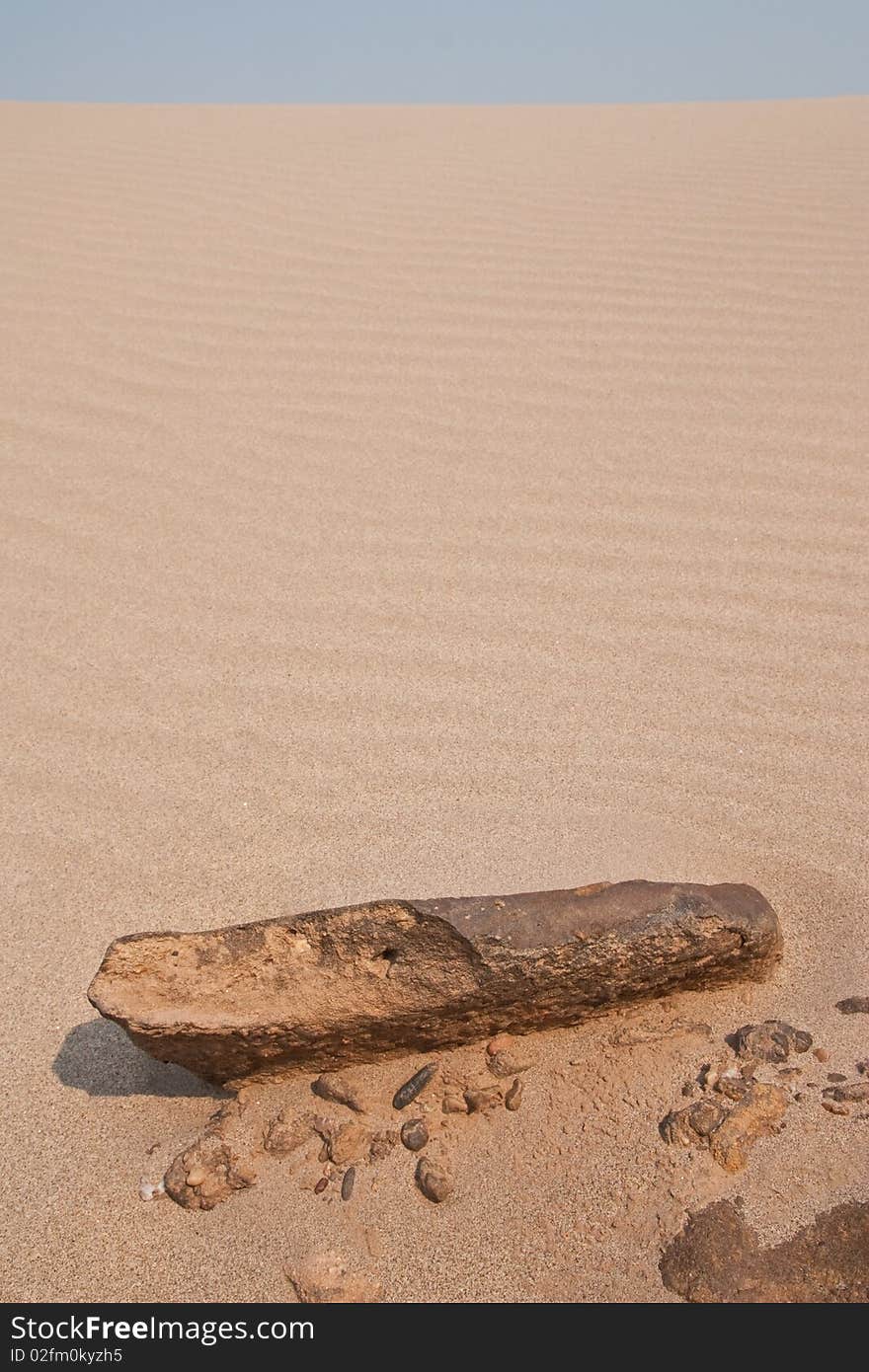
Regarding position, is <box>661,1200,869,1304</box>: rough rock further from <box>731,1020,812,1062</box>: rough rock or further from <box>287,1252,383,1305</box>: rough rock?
<box>287,1252,383,1305</box>: rough rock

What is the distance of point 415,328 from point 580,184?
96.9 inches

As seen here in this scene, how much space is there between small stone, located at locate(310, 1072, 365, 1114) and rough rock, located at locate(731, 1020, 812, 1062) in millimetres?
621

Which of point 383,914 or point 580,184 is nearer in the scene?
point 383,914

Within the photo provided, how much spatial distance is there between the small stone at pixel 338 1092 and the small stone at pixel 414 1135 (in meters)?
0.08

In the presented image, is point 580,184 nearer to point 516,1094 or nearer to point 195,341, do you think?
point 195,341

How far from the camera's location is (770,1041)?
5.96ft

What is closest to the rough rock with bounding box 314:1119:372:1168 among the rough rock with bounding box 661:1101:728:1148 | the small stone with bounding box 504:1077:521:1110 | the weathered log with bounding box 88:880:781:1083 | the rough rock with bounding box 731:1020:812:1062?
the weathered log with bounding box 88:880:781:1083

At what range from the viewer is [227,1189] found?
5.44 ft

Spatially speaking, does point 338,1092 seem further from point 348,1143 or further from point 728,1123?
point 728,1123

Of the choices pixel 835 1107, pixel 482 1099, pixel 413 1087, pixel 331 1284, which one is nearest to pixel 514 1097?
pixel 482 1099

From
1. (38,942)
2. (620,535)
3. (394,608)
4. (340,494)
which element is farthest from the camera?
(340,494)

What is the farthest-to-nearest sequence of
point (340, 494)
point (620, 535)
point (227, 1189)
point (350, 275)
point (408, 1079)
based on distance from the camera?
point (350, 275)
point (340, 494)
point (620, 535)
point (408, 1079)
point (227, 1189)

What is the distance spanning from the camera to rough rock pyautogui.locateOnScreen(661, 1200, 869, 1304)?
1474mm

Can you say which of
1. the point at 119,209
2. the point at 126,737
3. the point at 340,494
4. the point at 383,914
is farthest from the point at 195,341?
the point at 383,914
